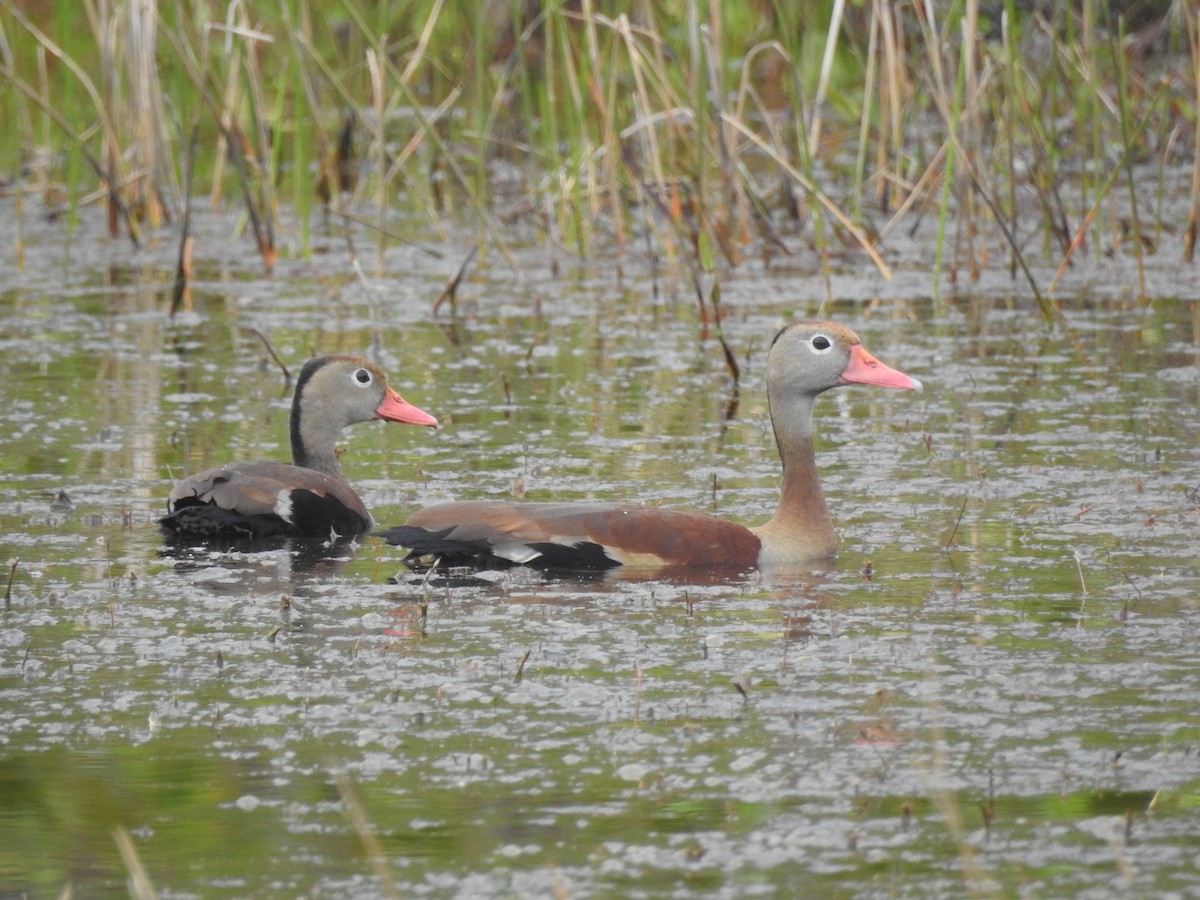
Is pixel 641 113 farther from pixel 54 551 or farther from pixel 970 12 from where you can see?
pixel 54 551

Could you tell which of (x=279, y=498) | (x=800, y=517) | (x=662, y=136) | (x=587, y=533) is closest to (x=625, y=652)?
(x=587, y=533)

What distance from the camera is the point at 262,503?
331 inches

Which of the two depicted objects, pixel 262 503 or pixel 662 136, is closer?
pixel 262 503

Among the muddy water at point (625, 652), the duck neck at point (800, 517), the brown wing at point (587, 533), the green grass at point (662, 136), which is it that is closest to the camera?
the muddy water at point (625, 652)

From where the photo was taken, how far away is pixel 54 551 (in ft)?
26.9

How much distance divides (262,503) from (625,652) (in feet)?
7.46

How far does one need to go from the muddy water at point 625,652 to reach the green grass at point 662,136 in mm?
1564

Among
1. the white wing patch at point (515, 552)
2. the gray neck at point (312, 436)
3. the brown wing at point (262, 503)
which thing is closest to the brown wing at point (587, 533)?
the white wing patch at point (515, 552)

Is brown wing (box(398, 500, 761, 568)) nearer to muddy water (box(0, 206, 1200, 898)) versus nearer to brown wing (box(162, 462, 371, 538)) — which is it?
muddy water (box(0, 206, 1200, 898))

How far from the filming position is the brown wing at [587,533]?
776cm

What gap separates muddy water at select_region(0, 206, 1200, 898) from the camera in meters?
5.06

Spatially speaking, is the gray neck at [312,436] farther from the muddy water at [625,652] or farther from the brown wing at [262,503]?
the brown wing at [262,503]

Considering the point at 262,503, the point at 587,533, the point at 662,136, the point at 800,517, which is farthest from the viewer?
the point at 662,136

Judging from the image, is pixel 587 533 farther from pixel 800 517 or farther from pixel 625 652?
pixel 625 652
